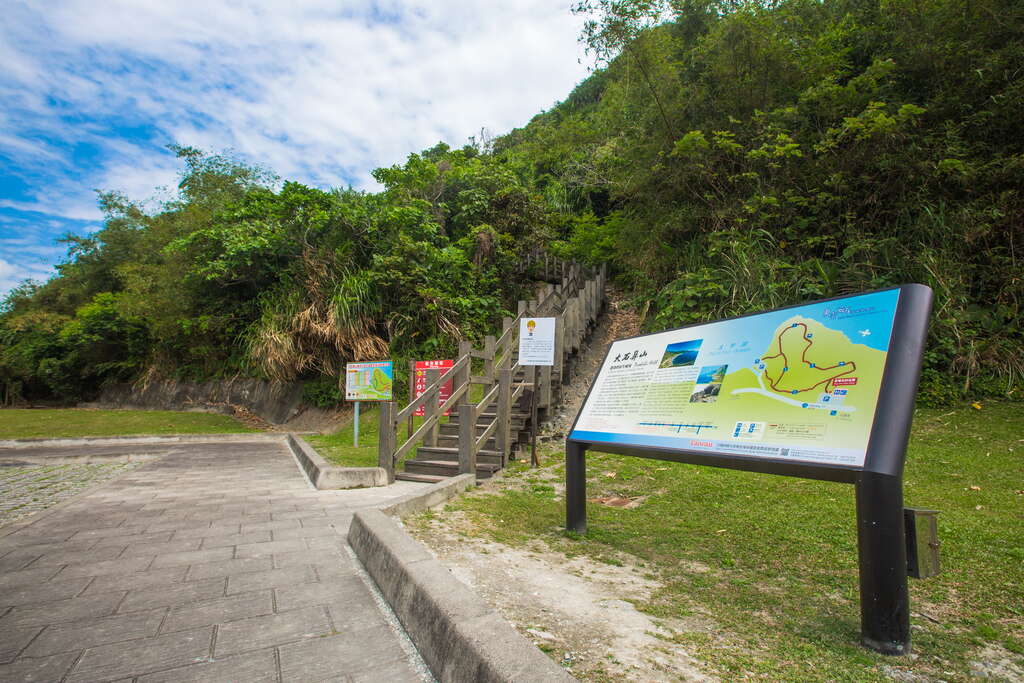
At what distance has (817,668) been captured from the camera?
6.45 feet

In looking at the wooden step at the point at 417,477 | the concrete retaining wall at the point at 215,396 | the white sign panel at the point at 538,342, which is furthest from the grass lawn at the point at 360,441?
the concrete retaining wall at the point at 215,396

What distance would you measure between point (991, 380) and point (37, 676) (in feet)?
31.5

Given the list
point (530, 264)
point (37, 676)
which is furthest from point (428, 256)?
point (37, 676)

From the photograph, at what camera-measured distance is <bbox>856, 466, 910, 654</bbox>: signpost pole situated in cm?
204

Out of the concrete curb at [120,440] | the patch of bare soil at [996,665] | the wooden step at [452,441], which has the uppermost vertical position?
the wooden step at [452,441]

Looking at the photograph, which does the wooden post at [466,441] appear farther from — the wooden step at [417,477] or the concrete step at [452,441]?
the concrete step at [452,441]

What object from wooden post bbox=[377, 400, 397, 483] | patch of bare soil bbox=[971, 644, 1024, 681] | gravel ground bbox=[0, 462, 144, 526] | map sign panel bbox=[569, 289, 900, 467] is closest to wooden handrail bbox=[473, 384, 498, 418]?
wooden post bbox=[377, 400, 397, 483]

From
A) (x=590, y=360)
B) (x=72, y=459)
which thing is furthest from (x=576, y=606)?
(x=72, y=459)

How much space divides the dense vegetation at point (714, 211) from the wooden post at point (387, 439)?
5339 mm

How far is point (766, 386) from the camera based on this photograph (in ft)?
8.79

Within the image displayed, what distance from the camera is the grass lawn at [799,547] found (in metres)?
2.13

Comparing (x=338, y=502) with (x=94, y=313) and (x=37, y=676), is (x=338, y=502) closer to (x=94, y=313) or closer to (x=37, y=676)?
(x=37, y=676)

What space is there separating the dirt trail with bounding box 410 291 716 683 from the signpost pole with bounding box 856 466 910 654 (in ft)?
2.27

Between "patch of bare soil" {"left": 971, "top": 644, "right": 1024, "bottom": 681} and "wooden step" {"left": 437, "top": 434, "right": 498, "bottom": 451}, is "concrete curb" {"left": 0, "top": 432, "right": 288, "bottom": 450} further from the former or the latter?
"patch of bare soil" {"left": 971, "top": 644, "right": 1024, "bottom": 681}
